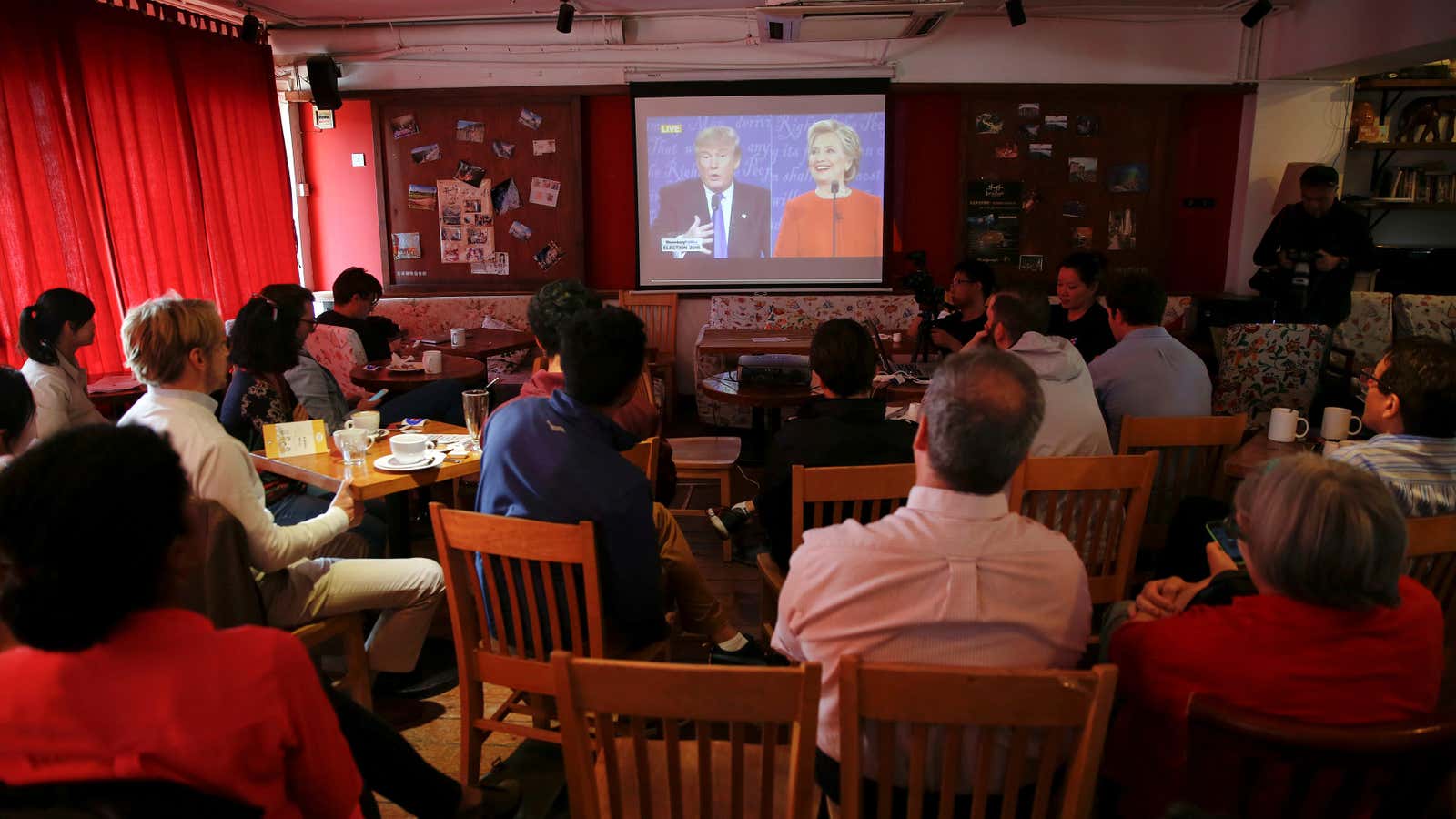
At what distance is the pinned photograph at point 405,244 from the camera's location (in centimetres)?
660

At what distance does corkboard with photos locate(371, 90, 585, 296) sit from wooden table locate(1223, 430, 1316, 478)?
476 cm

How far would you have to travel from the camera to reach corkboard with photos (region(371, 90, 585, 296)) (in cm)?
637

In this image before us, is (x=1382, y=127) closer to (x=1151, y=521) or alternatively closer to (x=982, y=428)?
(x=1151, y=521)

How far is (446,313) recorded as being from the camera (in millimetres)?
6520

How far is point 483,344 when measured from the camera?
17.4 feet

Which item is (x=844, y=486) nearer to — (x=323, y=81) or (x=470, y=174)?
(x=470, y=174)

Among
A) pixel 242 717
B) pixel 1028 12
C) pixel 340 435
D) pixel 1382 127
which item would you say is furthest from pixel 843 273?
pixel 242 717

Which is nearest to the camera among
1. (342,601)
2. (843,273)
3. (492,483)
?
(492,483)

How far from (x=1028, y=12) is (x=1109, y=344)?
2914 mm

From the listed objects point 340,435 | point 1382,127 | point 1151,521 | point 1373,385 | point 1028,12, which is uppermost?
point 1028,12

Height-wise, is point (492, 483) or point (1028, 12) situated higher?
point (1028, 12)

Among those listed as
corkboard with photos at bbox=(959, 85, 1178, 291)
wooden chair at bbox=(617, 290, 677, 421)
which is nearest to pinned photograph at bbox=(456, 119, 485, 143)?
wooden chair at bbox=(617, 290, 677, 421)

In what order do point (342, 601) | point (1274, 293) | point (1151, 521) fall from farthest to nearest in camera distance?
point (1274, 293)
point (1151, 521)
point (342, 601)

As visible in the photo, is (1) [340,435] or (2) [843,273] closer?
(1) [340,435]
